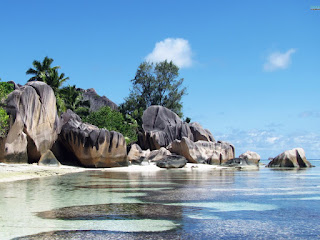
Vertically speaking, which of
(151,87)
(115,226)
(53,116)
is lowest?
(115,226)

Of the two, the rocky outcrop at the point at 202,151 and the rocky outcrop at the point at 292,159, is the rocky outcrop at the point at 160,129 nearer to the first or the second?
the rocky outcrop at the point at 202,151

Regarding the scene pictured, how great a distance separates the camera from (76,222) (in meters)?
6.01

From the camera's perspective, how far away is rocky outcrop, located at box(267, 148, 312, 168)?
3731 centimetres

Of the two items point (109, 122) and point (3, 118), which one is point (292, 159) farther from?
point (3, 118)

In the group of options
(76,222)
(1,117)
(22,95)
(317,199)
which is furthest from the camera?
(22,95)

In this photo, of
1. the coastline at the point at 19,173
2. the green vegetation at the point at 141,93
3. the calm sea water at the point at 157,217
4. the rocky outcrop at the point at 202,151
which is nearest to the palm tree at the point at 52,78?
the green vegetation at the point at 141,93

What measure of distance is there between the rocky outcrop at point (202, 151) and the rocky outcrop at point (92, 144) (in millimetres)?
10157

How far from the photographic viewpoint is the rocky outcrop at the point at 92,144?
83.4 ft

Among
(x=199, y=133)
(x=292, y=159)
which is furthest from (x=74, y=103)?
(x=292, y=159)

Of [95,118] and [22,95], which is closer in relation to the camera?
[22,95]

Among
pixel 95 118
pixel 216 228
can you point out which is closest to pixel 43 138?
pixel 95 118

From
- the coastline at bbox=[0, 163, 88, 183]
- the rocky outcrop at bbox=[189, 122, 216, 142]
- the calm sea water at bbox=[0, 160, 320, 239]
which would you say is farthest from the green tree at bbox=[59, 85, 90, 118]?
the calm sea water at bbox=[0, 160, 320, 239]

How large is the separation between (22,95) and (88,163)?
21.7 feet

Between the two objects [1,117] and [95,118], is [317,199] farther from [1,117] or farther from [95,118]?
[95,118]
